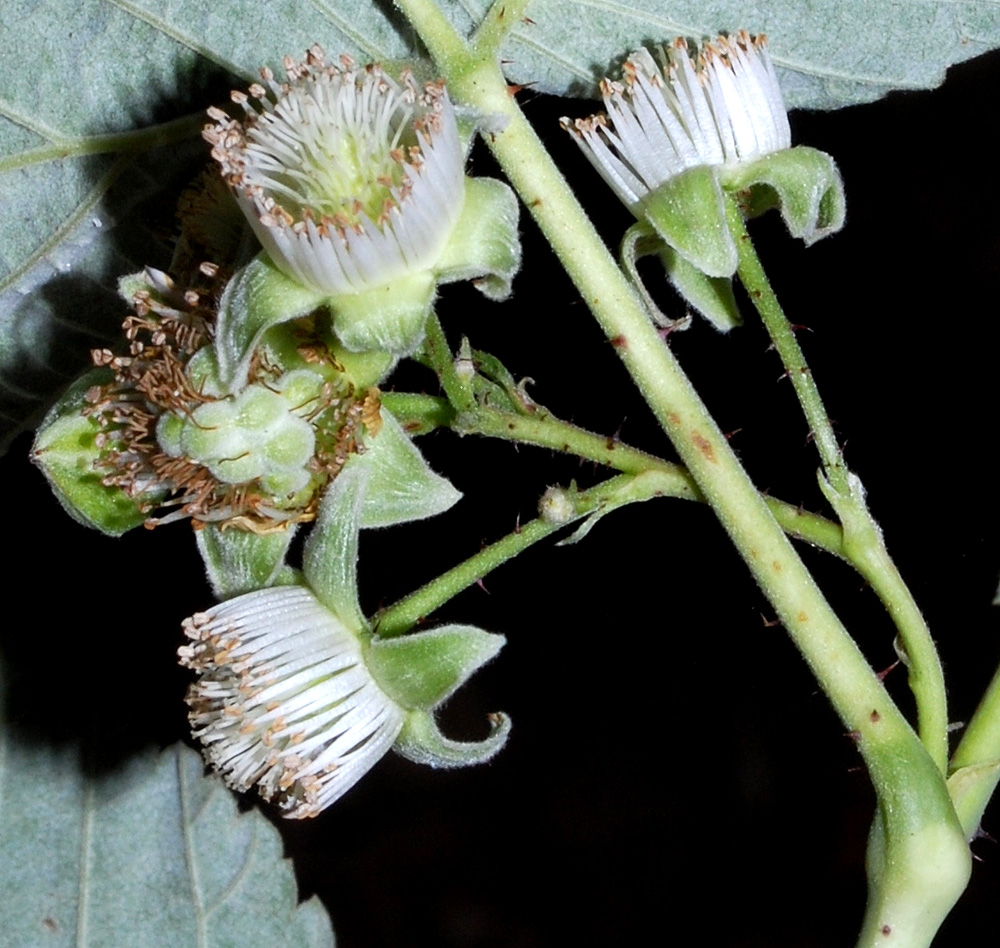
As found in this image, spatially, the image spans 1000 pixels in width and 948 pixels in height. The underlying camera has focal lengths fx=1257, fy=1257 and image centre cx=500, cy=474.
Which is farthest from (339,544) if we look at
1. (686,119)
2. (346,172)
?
(686,119)

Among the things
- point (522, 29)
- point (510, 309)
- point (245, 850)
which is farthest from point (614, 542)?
point (522, 29)

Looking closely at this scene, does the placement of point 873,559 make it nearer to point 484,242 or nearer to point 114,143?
point 484,242

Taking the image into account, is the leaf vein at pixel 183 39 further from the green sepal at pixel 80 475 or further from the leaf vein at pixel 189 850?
the leaf vein at pixel 189 850

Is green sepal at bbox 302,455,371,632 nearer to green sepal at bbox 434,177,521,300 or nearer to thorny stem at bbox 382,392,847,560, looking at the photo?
thorny stem at bbox 382,392,847,560

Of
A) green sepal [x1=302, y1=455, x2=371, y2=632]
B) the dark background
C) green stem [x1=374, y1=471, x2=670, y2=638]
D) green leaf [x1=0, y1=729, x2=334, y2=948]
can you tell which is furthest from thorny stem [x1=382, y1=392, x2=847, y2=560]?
green leaf [x1=0, y1=729, x2=334, y2=948]

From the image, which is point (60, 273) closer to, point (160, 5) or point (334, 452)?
point (160, 5)
